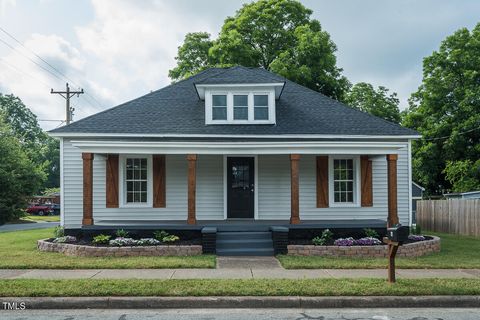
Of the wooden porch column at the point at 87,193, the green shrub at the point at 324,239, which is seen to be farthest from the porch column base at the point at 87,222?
the green shrub at the point at 324,239

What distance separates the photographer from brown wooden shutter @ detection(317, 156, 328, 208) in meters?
14.2

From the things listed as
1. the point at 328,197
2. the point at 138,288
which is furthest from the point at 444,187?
the point at 138,288

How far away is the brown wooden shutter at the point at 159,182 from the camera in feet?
45.8

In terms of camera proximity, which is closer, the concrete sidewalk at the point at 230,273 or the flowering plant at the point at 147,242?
the concrete sidewalk at the point at 230,273

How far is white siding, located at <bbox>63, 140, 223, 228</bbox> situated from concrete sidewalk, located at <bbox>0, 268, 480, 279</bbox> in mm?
5090

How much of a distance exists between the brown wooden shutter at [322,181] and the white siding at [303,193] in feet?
0.55

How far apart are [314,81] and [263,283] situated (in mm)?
20170

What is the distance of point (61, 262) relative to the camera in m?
9.56

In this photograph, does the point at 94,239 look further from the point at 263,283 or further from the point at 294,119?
the point at 294,119

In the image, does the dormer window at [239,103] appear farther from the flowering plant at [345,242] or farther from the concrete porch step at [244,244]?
the flowering plant at [345,242]

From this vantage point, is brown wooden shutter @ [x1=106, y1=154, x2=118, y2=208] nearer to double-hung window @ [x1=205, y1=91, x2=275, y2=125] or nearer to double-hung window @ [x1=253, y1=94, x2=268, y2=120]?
double-hung window @ [x1=205, y1=91, x2=275, y2=125]

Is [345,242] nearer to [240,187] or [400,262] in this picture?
[400,262]

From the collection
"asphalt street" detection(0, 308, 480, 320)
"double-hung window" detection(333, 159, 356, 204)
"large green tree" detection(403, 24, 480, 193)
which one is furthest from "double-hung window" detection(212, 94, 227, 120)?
"large green tree" detection(403, 24, 480, 193)

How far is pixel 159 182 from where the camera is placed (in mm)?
14016
